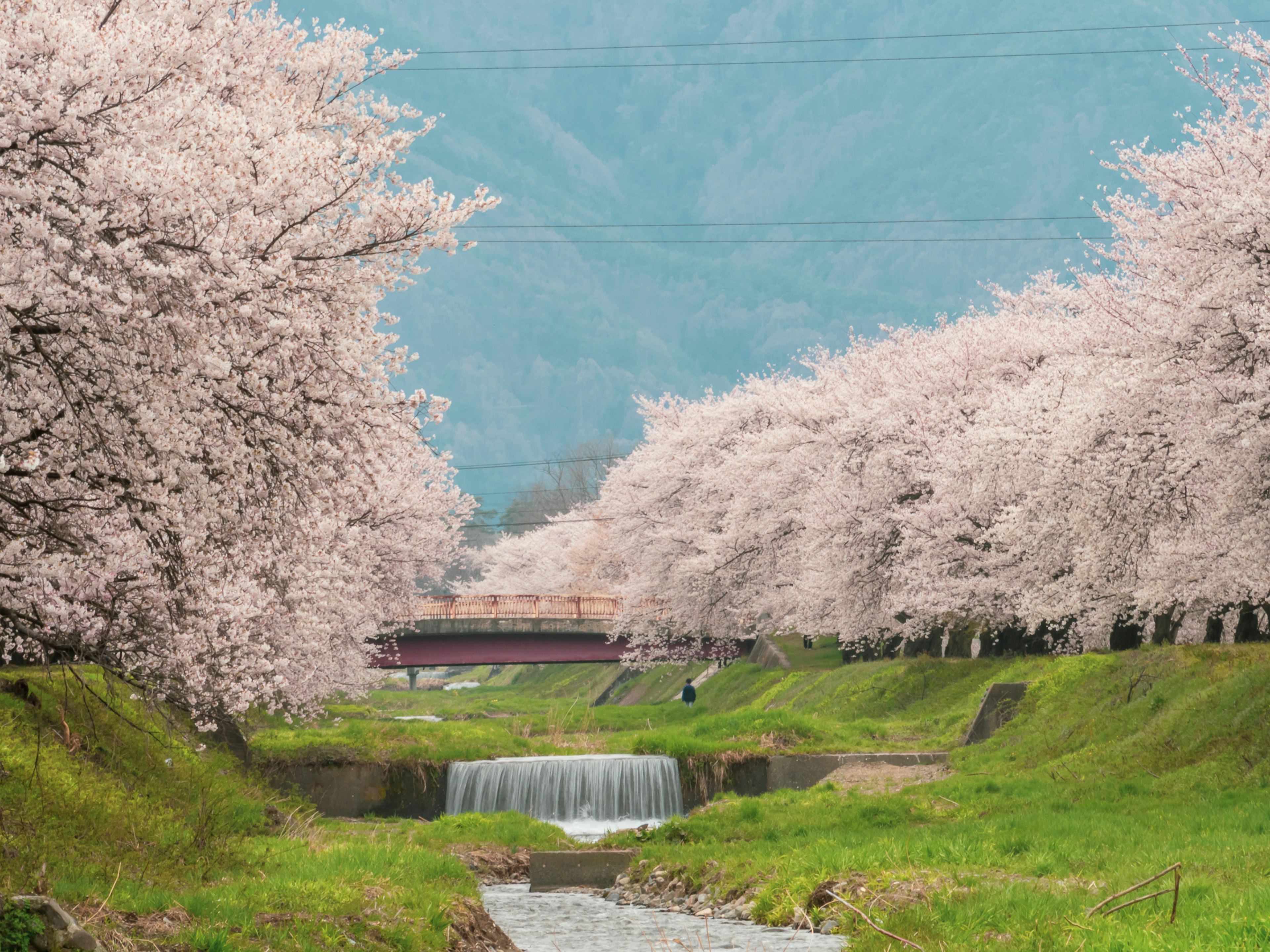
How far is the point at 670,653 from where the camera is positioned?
54.9m

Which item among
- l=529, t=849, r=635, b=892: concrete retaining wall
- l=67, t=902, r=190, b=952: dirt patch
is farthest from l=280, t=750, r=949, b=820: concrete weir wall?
l=67, t=902, r=190, b=952: dirt patch

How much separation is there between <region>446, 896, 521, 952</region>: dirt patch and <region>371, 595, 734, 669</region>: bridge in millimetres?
38520

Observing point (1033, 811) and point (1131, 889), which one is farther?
point (1033, 811)

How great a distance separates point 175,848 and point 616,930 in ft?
19.3

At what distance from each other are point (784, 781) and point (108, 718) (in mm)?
16568

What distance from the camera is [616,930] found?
15.8m

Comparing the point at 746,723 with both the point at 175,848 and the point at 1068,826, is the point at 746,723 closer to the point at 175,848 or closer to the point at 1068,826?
the point at 1068,826

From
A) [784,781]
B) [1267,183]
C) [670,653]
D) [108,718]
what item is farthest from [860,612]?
[108,718]

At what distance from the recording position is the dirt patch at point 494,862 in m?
21.2

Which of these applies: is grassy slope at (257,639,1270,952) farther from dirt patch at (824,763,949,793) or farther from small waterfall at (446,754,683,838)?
small waterfall at (446,754,683,838)

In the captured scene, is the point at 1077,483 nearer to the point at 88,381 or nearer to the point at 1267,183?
the point at 1267,183

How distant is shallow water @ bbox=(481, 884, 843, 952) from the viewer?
44.2 ft

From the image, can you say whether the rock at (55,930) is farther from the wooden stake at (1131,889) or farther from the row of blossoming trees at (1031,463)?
the row of blossoming trees at (1031,463)

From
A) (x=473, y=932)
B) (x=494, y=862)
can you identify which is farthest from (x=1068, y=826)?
(x=494, y=862)
